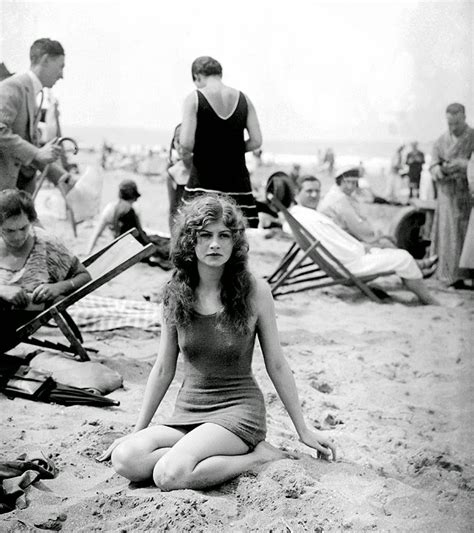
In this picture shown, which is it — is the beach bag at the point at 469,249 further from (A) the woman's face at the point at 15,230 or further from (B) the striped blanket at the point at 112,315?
(A) the woman's face at the point at 15,230

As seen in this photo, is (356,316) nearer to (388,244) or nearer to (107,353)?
(388,244)

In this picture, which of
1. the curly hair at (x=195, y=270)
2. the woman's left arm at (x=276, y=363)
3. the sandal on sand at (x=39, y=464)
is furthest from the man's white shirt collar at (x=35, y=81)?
the sandal on sand at (x=39, y=464)

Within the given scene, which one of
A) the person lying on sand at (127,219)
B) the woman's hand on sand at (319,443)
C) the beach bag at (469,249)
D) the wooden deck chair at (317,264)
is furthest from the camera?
the person lying on sand at (127,219)

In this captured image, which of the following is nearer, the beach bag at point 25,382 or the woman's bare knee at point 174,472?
the woman's bare knee at point 174,472

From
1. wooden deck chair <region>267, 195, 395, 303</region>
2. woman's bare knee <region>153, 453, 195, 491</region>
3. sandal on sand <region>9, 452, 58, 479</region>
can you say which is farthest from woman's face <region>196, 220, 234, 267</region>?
wooden deck chair <region>267, 195, 395, 303</region>

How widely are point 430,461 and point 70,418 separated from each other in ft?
4.69

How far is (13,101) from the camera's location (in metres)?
3.63

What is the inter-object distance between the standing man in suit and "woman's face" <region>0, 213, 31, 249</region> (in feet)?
1.55

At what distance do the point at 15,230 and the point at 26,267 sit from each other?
21 centimetres

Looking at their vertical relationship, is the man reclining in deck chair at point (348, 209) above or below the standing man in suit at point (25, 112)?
below

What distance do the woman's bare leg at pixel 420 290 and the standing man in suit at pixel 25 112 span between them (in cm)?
296

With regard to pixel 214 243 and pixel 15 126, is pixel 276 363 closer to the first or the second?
pixel 214 243

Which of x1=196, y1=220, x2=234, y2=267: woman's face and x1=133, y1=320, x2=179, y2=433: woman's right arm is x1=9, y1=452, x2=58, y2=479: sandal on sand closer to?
x1=133, y1=320, x2=179, y2=433: woman's right arm

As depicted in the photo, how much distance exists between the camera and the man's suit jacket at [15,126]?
3.59m
